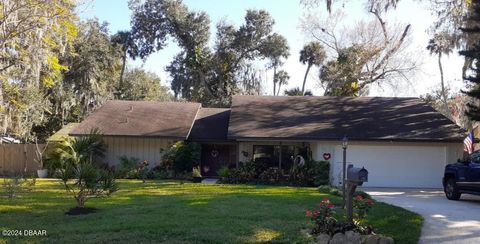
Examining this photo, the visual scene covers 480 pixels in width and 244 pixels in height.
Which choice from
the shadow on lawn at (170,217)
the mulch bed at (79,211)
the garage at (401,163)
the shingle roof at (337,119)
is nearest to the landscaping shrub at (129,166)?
the shingle roof at (337,119)

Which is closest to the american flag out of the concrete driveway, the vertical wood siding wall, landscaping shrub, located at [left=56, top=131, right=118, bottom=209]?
the concrete driveway

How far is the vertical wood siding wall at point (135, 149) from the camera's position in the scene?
2620 cm

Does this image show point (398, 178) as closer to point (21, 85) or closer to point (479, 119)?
point (479, 119)

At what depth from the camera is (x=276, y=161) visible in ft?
81.8

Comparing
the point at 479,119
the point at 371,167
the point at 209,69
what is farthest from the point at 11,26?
the point at 209,69

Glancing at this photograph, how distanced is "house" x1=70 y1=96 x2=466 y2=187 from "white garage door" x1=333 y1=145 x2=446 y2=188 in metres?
0.04

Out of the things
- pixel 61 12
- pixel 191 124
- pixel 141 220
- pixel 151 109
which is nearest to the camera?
pixel 141 220

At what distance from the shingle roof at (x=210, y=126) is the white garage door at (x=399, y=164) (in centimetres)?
630

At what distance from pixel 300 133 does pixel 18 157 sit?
15.2 metres

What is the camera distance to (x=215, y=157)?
89.6ft

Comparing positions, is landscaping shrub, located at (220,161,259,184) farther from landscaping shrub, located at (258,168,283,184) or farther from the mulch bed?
the mulch bed

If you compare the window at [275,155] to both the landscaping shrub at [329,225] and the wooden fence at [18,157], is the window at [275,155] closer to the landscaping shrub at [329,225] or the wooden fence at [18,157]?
the wooden fence at [18,157]

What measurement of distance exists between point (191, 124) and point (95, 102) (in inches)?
515

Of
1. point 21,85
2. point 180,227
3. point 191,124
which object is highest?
point 21,85
